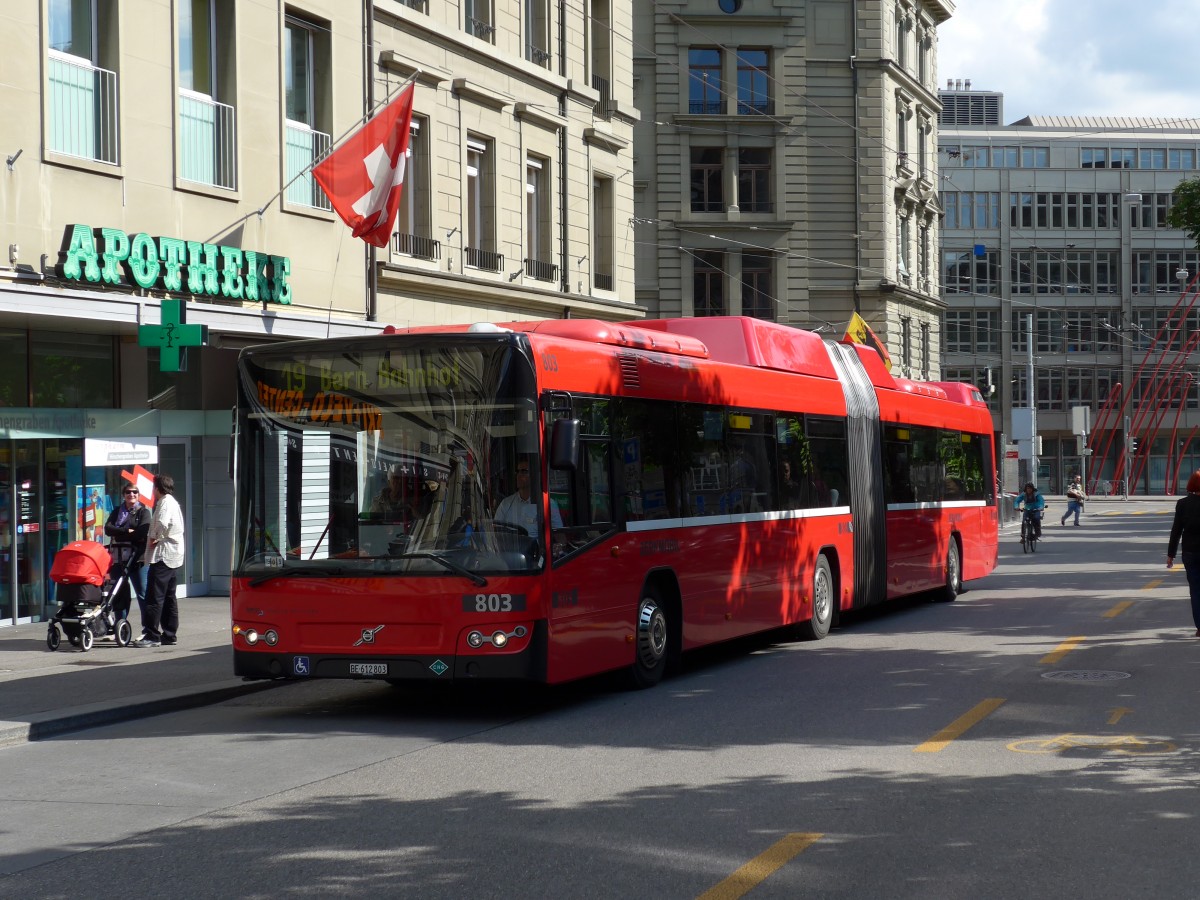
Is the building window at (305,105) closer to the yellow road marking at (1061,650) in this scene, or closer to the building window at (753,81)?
the yellow road marking at (1061,650)

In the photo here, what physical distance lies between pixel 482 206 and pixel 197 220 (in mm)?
8513

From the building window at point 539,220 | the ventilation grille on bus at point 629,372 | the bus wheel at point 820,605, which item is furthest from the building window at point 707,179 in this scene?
the ventilation grille on bus at point 629,372

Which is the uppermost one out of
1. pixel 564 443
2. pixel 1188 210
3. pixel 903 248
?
pixel 903 248

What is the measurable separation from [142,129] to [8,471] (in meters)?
4.35

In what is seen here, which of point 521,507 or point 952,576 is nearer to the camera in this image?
point 521,507

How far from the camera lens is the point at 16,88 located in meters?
16.9

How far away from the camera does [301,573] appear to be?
1143 centimetres

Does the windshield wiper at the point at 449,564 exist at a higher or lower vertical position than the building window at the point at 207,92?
lower

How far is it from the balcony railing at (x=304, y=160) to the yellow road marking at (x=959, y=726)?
519 inches

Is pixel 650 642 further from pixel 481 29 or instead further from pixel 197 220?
pixel 481 29

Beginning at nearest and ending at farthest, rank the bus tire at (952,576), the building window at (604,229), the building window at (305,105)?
the building window at (305,105)
the bus tire at (952,576)
the building window at (604,229)

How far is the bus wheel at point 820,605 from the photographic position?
17.0 meters

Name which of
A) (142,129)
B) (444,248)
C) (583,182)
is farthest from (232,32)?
(583,182)

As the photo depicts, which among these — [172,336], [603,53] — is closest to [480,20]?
[603,53]
